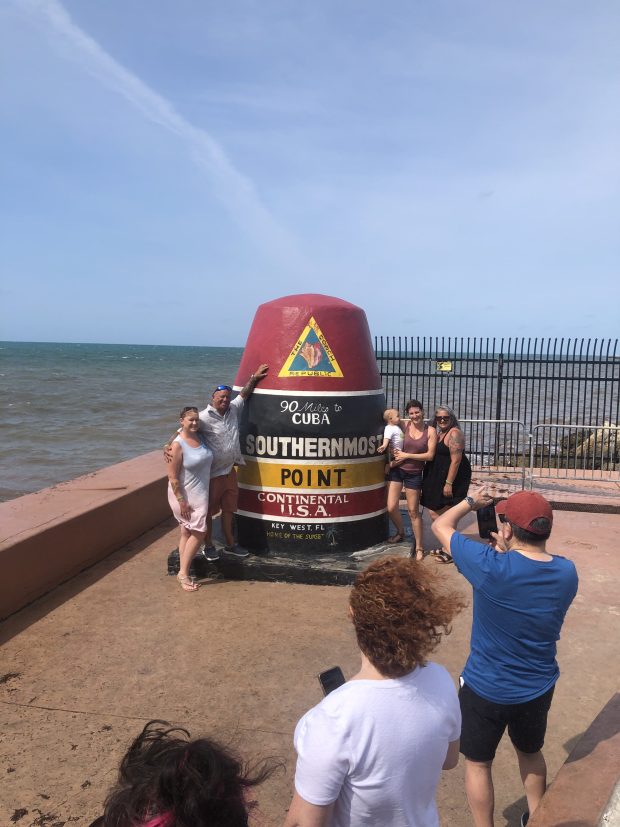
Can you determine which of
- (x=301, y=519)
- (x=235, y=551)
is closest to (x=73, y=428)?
(x=235, y=551)

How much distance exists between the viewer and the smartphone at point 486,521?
3.56 m

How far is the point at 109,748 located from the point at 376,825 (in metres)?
2.27

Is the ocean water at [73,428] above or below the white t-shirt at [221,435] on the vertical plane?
below

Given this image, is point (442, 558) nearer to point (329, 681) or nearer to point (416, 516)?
point (416, 516)

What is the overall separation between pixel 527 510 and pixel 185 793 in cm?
185

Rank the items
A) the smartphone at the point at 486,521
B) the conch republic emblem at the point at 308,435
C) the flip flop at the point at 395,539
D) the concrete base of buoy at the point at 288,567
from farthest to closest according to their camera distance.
A: the flip flop at the point at 395,539, the conch republic emblem at the point at 308,435, the concrete base of buoy at the point at 288,567, the smartphone at the point at 486,521

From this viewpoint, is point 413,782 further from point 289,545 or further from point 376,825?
point 289,545

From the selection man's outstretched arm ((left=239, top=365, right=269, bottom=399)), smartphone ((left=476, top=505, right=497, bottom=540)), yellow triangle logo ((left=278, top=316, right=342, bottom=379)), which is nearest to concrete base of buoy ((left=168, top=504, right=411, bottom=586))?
man's outstretched arm ((left=239, top=365, right=269, bottom=399))

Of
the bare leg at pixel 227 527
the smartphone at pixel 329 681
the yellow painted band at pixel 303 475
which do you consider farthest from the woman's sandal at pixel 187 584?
the smartphone at pixel 329 681

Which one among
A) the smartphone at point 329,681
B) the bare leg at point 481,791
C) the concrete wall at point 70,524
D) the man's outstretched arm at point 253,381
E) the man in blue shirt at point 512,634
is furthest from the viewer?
the man's outstretched arm at point 253,381

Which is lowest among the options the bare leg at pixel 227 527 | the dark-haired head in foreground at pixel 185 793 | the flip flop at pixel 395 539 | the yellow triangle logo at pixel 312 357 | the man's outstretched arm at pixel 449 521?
the flip flop at pixel 395 539

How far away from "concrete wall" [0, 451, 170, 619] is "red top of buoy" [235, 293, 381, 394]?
2.11 meters

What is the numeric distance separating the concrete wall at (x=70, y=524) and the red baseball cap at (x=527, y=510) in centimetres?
398

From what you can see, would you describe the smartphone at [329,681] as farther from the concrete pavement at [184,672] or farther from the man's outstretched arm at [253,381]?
the man's outstretched arm at [253,381]
